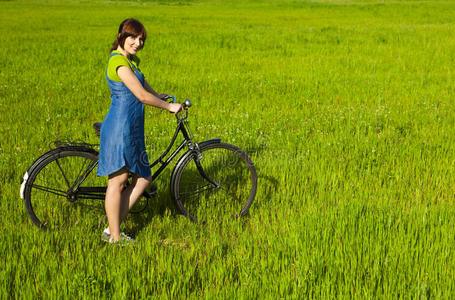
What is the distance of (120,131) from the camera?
4.09 meters

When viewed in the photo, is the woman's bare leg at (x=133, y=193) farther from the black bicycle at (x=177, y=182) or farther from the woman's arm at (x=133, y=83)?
the woman's arm at (x=133, y=83)

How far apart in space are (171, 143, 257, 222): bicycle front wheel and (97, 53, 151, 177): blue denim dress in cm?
69

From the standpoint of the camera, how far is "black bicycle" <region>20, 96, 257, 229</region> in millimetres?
4449

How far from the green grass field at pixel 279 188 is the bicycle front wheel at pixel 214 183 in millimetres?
197

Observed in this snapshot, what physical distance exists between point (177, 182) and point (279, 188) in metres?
1.63

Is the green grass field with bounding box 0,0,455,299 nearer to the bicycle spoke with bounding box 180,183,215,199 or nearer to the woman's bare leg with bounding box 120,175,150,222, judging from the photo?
the bicycle spoke with bounding box 180,183,215,199

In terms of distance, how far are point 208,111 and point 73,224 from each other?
5.16 m

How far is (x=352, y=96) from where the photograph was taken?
10500mm

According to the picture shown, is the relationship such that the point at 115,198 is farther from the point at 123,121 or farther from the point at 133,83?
the point at 133,83

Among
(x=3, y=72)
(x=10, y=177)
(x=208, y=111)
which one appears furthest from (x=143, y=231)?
(x=3, y=72)

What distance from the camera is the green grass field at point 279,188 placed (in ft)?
12.0

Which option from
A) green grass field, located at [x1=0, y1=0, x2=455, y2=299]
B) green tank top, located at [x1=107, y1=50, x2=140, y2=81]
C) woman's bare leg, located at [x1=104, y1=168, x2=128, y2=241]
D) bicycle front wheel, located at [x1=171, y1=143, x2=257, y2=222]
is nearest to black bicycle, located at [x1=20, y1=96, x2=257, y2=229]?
bicycle front wheel, located at [x1=171, y1=143, x2=257, y2=222]

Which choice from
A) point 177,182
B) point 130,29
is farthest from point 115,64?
point 177,182

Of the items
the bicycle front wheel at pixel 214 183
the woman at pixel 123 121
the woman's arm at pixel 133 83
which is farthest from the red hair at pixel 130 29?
the bicycle front wheel at pixel 214 183
